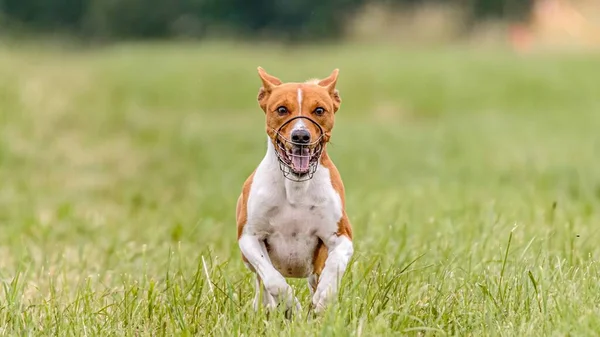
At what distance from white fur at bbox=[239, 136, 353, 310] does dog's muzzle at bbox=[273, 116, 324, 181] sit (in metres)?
0.11

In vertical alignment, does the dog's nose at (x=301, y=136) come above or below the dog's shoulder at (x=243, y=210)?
above

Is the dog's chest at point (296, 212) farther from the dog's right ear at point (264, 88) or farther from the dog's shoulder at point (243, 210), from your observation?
the dog's right ear at point (264, 88)

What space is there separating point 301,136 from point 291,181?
0.35 m

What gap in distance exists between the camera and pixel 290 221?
166 inches

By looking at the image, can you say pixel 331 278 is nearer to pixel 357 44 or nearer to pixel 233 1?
pixel 357 44

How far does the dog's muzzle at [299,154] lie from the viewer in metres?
3.95

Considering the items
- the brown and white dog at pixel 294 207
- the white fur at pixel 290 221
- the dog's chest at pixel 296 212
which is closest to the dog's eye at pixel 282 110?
the brown and white dog at pixel 294 207

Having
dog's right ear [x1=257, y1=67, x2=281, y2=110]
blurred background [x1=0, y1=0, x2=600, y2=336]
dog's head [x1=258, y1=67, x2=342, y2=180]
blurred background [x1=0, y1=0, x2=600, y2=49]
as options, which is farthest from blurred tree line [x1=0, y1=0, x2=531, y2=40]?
dog's head [x1=258, y1=67, x2=342, y2=180]

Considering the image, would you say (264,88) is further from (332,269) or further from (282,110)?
(332,269)

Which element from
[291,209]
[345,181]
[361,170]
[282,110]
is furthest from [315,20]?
[282,110]

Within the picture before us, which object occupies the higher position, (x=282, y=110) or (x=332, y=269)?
(x=282, y=110)

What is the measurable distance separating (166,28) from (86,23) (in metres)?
6.21

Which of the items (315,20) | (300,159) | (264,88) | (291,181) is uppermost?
(264,88)

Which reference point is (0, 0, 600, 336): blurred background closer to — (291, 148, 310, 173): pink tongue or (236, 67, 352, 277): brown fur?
(236, 67, 352, 277): brown fur
